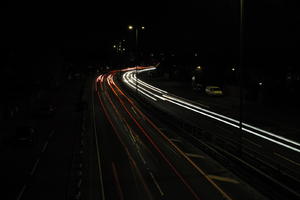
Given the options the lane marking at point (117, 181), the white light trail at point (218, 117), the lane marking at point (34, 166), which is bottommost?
the lane marking at point (34, 166)

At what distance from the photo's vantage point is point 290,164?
19609 millimetres

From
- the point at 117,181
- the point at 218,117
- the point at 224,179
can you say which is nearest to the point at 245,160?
the point at 224,179

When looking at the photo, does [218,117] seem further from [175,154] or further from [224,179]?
[224,179]

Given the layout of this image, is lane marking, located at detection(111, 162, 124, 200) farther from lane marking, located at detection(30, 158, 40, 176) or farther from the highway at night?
lane marking, located at detection(30, 158, 40, 176)

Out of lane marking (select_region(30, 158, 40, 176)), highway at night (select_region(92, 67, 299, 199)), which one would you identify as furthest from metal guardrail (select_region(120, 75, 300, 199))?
lane marking (select_region(30, 158, 40, 176))

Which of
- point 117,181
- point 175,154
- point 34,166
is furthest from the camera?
point 175,154

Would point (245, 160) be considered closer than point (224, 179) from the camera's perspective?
No

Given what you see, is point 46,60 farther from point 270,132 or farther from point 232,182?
point 232,182

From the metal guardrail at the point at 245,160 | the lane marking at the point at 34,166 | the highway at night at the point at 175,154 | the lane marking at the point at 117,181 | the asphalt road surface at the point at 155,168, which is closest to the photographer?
the metal guardrail at the point at 245,160

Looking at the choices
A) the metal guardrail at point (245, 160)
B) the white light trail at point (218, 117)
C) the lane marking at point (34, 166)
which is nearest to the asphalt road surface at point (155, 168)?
the metal guardrail at point (245, 160)

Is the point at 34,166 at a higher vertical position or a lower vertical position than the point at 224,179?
lower

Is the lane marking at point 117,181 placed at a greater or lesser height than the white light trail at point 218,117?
lesser

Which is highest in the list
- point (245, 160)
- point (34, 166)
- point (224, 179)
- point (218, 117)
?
point (245, 160)

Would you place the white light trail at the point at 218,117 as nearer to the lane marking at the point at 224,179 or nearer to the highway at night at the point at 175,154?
the highway at night at the point at 175,154
